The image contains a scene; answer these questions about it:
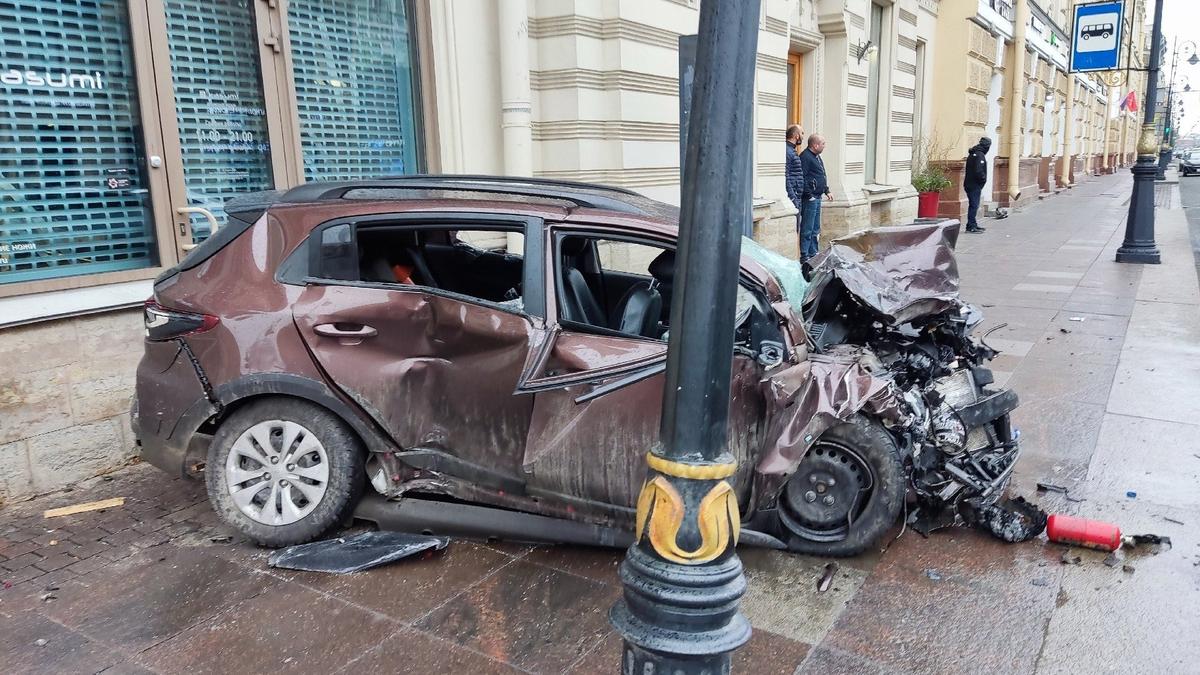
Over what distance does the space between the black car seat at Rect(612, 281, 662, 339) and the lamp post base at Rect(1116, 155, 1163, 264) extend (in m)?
11.8

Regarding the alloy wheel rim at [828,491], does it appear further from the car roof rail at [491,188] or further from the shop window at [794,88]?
the shop window at [794,88]

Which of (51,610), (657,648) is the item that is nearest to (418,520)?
(51,610)

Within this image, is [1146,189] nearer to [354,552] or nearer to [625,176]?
[625,176]

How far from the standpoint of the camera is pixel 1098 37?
14703mm

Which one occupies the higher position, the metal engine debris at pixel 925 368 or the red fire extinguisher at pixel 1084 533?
the metal engine debris at pixel 925 368

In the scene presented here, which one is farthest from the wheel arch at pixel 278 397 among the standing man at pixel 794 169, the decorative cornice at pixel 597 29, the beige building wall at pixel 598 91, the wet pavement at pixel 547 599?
the standing man at pixel 794 169

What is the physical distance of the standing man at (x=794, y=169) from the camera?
39.2 ft

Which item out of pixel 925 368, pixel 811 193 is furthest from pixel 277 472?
pixel 811 193

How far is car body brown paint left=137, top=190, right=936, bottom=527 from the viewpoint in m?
3.86

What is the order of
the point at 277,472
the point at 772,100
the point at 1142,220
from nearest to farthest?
1. the point at 277,472
2. the point at 772,100
3. the point at 1142,220

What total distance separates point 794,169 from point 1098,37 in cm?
686

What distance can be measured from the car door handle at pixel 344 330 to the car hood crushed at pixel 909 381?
1.88 m

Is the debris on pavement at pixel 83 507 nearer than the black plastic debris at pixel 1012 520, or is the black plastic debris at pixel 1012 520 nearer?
Result: the black plastic debris at pixel 1012 520

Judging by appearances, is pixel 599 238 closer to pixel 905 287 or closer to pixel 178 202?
pixel 905 287
